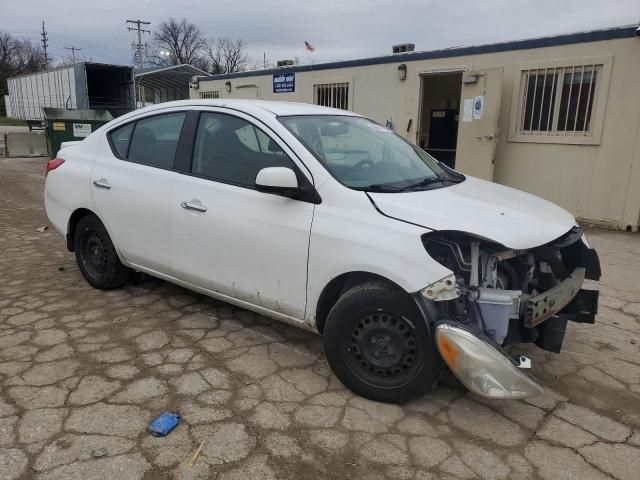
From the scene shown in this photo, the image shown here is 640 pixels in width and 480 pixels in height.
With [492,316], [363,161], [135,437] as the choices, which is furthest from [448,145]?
[135,437]

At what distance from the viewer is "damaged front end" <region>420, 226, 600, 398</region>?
8.29 ft

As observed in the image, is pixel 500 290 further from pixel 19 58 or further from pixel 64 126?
pixel 19 58

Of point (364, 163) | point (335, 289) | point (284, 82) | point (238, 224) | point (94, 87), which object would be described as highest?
point (94, 87)

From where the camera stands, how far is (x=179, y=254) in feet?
12.2

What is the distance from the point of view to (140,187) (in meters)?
3.91

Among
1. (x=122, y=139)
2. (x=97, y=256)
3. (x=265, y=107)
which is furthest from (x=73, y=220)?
(x=265, y=107)

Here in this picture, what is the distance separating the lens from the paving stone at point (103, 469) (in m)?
2.29

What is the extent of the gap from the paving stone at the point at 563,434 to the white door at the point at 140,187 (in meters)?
2.69

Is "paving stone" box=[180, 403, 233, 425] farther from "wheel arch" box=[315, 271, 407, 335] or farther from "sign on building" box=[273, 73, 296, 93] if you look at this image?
"sign on building" box=[273, 73, 296, 93]

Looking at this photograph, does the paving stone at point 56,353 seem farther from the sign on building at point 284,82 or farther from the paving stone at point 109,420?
the sign on building at point 284,82

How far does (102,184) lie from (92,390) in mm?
1844

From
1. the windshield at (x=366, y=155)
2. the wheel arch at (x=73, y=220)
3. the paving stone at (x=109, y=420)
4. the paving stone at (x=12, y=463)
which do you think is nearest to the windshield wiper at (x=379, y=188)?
the windshield at (x=366, y=155)

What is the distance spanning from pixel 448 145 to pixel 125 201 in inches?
331

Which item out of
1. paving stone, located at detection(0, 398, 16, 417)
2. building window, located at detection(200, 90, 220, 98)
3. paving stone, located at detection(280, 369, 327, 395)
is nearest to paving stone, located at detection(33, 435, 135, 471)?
paving stone, located at detection(0, 398, 16, 417)
